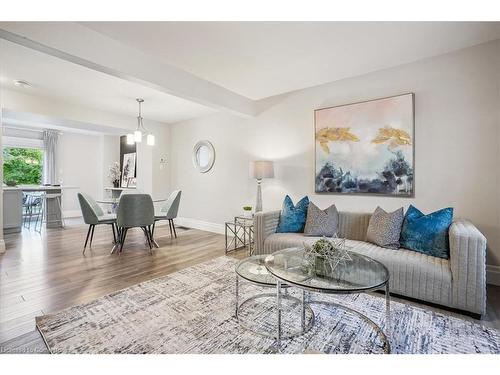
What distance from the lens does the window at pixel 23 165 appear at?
21.1 ft

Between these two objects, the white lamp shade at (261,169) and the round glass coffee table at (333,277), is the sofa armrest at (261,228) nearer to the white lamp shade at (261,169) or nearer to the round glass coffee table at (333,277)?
the white lamp shade at (261,169)

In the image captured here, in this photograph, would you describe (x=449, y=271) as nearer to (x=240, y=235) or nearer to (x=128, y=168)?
(x=240, y=235)

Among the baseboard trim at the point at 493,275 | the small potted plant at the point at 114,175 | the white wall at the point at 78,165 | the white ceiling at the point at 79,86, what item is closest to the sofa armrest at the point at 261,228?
the baseboard trim at the point at 493,275

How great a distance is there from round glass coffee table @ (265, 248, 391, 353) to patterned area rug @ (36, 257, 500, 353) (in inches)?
4.7

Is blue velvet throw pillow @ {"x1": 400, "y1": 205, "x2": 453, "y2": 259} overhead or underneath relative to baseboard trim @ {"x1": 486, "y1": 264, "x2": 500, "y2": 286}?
overhead

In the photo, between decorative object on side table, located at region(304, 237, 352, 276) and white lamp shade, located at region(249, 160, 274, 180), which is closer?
decorative object on side table, located at region(304, 237, 352, 276)

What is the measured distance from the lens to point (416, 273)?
Answer: 215 cm

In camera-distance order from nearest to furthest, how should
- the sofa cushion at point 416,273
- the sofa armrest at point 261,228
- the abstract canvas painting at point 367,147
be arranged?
1. the sofa cushion at point 416,273
2. the abstract canvas painting at point 367,147
3. the sofa armrest at point 261,228

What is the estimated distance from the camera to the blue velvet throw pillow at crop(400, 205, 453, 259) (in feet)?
7.45

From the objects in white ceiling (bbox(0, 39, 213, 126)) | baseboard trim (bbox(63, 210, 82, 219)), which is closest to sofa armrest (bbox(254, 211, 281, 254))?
white ceiling (bbox(0, 39, 213, 126))

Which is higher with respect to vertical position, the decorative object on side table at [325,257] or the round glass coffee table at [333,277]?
the decorative object on side table at [325,257]

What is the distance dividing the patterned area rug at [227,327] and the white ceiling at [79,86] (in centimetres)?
260

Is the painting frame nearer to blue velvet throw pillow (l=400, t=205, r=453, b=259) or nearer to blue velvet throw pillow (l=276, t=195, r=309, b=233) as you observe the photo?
blue velvet throw pillow (l=276, t=195, r=309, b=233)
